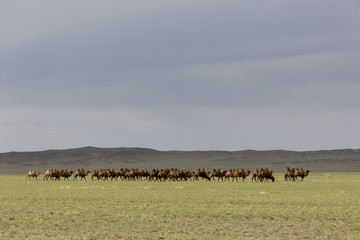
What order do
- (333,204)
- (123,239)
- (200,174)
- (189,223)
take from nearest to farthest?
(123,239)
(189,223)
(333,204)
(200,174)

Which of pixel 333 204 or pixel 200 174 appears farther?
pixel 200 174

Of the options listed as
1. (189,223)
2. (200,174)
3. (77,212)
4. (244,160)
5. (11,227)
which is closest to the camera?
(11,227)

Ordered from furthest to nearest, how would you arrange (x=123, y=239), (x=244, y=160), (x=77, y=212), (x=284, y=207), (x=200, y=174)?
(x=244, y=160)
(x=200, y=174)
(x=284, y=207)
(x=77, y=212)
(x=123, y=239)

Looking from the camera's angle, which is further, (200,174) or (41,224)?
(200,174)

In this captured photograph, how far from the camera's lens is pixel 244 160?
194375mm

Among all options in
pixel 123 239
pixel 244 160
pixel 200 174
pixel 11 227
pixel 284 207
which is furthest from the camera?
pixel 244 160

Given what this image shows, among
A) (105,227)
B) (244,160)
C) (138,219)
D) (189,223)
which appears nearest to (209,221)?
(189,223)

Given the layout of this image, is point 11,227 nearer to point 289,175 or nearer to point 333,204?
point 333,204

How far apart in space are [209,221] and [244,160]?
175 m

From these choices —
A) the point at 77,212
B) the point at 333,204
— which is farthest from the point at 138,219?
the point at 333,204

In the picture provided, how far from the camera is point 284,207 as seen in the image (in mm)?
26531

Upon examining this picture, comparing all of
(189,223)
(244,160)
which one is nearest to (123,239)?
(189,223)

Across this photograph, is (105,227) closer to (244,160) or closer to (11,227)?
(11,227)

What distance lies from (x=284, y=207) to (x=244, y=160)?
16922 centimetres
